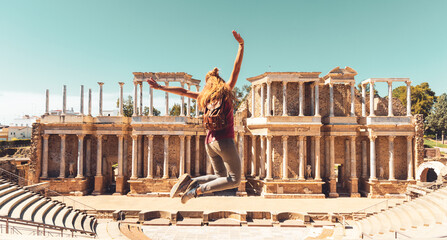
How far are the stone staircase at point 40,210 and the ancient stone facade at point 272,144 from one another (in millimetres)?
10187

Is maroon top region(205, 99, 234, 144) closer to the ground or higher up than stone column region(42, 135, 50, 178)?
higher up

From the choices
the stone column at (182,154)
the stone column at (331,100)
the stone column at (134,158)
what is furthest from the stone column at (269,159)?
the stone column at (134,158)

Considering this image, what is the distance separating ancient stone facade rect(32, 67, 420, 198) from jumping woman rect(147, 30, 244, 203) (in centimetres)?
2166

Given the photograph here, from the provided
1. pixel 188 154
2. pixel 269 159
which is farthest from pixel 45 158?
pixel 269 159

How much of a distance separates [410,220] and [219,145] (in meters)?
15.8

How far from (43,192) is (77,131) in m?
7.31

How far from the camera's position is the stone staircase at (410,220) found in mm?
12922

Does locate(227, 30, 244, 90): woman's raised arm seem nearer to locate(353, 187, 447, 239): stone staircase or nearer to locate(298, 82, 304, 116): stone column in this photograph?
locate(353, 187, 447, 239): stone staircase

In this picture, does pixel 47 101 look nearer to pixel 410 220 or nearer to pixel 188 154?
pixel 188 154

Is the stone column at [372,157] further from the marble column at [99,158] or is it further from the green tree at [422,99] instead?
the green tree at [422,99]

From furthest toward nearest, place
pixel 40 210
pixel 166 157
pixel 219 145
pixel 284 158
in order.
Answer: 1. pixel 166 157
2. pixel 284 158
3. pixel 40 210
4. pixel 219 145

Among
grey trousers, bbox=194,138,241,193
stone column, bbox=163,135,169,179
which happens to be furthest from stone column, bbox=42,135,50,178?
grey trousers, bbox=194,138,241,193

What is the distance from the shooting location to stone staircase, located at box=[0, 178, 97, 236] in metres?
13.8

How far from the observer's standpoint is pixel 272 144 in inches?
1081
